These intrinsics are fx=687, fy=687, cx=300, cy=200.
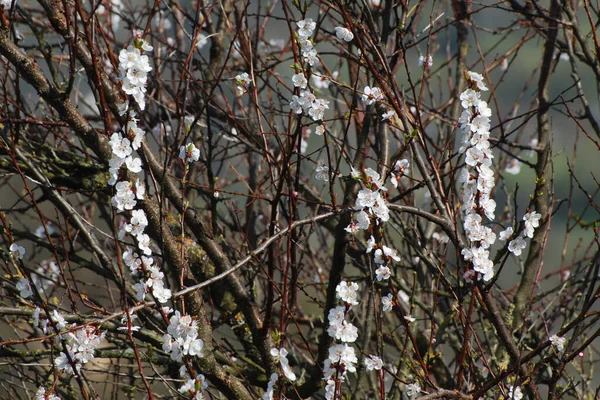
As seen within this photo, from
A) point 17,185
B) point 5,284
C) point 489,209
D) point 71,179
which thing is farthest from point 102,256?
point 17,185

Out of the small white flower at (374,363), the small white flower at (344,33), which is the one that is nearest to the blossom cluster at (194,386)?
the small white flower at (374,363)

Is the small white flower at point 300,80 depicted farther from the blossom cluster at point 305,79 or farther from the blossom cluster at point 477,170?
the blossom cluster at point 477,170

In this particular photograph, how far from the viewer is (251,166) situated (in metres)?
4.77

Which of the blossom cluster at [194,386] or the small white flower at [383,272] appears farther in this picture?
the small white flower at [383,272]

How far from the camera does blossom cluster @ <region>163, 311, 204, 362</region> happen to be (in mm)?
2543

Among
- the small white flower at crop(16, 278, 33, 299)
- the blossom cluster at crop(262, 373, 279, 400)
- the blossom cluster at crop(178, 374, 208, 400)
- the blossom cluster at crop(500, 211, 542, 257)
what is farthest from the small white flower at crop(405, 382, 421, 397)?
the small white flower at crop(16, 278, 33, 299)

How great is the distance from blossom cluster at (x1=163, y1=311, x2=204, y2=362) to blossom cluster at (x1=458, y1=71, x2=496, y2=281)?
3.45 feet

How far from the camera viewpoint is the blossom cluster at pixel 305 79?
271 cm

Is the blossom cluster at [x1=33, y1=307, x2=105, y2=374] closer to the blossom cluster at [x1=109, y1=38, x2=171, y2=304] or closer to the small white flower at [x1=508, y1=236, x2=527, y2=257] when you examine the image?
the blossom cluster at [x1=109, y1=38, x2=171, y2=304]

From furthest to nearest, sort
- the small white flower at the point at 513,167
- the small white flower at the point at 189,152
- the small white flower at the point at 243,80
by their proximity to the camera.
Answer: the small white flower at the point at 513,167, the small white flower at the point at 243,80, the small white flower at the point at 189,152

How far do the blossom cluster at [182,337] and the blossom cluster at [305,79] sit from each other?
3.06 ft

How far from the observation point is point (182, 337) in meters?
2.57

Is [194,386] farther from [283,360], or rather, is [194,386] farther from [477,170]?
[477,170]

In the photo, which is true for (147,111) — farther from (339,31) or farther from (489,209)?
(489,209)
